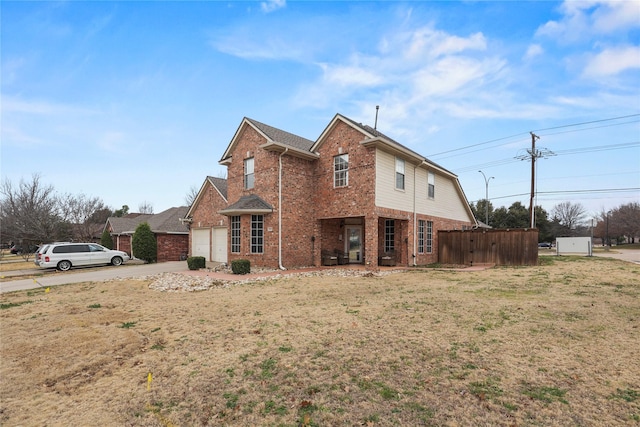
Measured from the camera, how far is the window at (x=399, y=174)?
17016mm

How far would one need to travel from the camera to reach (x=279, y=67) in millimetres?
15953

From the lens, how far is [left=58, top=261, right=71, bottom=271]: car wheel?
18.9 metres

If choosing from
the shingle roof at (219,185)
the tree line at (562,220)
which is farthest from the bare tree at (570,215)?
the shingle roof at (219,185)

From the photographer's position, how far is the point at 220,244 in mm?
21031

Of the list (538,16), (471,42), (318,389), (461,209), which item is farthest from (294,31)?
(461,209)

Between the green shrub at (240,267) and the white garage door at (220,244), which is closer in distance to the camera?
the green shrub at (240,267)

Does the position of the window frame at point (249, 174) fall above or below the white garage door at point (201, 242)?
above

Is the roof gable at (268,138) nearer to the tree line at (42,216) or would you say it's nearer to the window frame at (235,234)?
the window frame at (235,234)

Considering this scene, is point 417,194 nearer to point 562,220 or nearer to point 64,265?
point 64,265

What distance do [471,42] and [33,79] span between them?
1791 cm

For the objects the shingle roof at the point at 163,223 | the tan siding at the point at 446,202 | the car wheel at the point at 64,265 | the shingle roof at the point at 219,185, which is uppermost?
the shingle roof at the point at 219,185

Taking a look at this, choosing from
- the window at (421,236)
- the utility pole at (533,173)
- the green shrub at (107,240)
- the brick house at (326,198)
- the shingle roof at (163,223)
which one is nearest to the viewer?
the brick house at (326,198)

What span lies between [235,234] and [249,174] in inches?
137

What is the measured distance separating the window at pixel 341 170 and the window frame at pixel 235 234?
5804 mm
